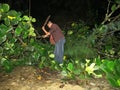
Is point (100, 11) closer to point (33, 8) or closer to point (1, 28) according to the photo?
point (33, 8)

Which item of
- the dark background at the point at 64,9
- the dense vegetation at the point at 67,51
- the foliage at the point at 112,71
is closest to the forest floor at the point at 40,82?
the dense vegetation at the point at 67,51

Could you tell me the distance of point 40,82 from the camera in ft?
23.3

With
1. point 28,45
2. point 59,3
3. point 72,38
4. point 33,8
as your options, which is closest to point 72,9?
point 59,3

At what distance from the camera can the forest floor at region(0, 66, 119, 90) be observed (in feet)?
22.5

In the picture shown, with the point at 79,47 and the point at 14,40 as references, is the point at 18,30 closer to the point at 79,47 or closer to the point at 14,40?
the point at 14,40

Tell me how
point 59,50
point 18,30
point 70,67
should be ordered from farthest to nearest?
point 59,50, point 18,30, point 70,67

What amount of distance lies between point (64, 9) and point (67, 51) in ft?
31.1

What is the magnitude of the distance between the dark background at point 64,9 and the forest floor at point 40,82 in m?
6.74

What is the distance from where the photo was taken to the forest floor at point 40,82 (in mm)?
6844

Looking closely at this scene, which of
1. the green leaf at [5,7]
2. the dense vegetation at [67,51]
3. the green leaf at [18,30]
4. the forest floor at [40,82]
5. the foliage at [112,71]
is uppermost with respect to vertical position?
the green leaf at [5,7]

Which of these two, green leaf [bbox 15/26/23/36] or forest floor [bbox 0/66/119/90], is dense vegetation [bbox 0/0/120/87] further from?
forest floor [bbox 0/66/119/90]

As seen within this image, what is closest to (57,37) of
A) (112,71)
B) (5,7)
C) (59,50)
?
(59,50)

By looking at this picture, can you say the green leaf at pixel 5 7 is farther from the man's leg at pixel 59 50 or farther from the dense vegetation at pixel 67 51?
the man's leg at pixel 59 50

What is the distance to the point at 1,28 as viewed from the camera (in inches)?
287
